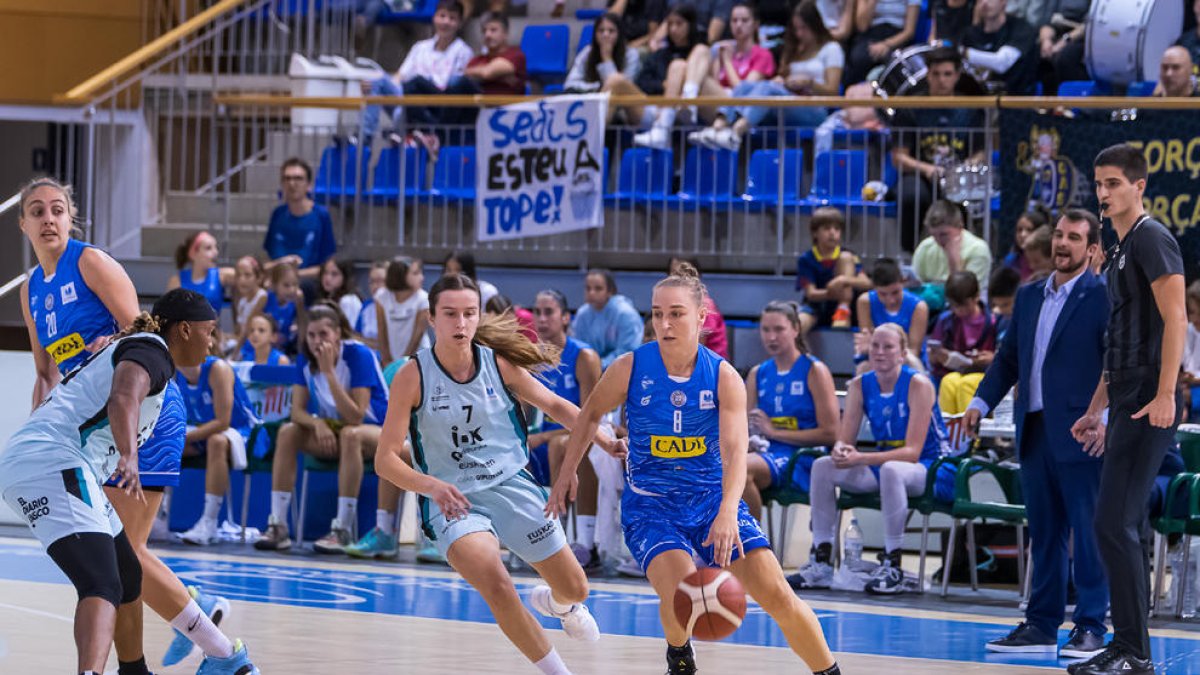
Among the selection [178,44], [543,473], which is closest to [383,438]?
[543,473]

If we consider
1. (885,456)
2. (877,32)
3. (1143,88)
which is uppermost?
(877,32)

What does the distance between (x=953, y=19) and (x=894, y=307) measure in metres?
3.75

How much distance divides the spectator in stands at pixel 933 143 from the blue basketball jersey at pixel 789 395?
3.00m

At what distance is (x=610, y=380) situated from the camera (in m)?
6.88

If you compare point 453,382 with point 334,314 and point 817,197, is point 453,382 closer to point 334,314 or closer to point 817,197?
point 334,314

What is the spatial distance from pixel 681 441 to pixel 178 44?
13297 millimetres

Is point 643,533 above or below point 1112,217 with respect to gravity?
below

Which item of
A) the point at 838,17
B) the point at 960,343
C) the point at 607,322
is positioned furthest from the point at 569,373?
the point at 838,17

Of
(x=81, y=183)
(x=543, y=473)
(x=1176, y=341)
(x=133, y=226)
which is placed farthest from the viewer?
(x=81, y=183)

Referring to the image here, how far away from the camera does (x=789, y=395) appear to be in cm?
1141

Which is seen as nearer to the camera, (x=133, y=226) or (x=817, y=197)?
(x=817, y=197)

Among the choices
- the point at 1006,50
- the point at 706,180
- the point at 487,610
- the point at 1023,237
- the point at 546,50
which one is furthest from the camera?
the point at 546,50

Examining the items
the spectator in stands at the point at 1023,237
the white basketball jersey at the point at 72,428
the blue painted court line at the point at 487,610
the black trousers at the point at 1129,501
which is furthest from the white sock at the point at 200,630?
the spectator in stands at the point at 1023,237

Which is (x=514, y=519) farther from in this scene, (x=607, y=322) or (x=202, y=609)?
(x=607, y=322)
